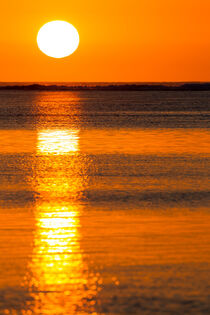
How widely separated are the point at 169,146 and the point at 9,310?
20979 mm

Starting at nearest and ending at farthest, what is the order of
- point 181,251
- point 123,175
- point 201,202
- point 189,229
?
point 181,251
point 189,229
point 201,202
point 123,175

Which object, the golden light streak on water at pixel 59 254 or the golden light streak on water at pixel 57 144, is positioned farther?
the golden light streak on water at pixel 57 144

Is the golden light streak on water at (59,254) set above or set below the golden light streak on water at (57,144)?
below

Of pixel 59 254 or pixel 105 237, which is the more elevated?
pixel 105 237

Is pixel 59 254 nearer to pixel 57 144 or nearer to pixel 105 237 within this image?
pixel 105 237

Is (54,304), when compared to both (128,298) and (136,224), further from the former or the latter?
A: (136,224)

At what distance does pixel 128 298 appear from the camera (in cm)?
762

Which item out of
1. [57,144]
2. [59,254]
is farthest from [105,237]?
[57,144]

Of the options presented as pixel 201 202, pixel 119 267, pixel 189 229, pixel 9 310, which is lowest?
pixel 9 310

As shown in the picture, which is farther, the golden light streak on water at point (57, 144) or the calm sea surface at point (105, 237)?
the golden light streak on water at point (57, 144)

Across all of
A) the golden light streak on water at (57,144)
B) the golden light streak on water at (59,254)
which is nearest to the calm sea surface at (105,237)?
the golden light streak on water at (59,254)

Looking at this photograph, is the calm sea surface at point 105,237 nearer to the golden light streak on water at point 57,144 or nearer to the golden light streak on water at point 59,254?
the golden light streak on water at point 59,254

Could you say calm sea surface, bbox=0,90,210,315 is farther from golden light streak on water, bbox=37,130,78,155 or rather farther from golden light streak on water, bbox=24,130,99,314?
golden light streak on water, bbox=37,130,78,155

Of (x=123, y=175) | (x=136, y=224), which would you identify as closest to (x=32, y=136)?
(x=123, y=175)
